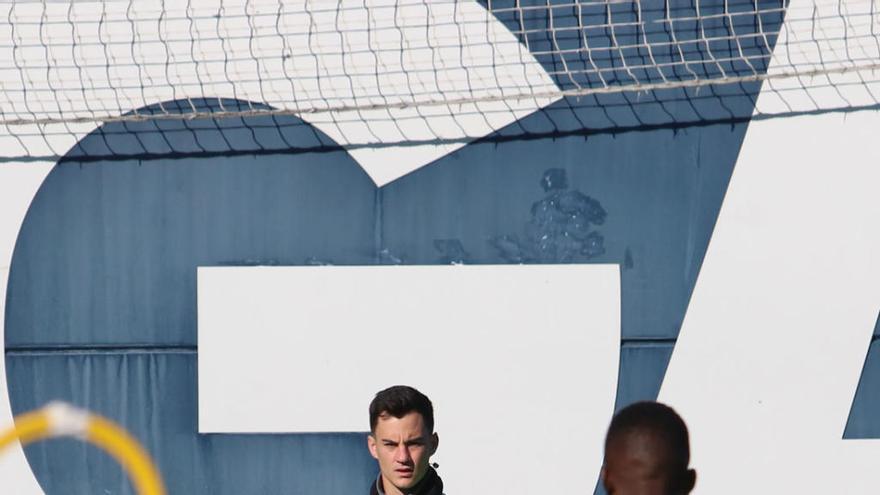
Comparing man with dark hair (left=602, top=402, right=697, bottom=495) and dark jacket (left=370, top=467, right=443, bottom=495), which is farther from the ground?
man with dark hair (left=602, top=402, right=697, bottom=495)

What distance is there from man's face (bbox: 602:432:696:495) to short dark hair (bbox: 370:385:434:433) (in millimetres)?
1598

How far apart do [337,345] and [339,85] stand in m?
1.07

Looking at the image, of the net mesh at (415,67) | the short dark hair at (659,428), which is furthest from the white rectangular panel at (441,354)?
the short dark hair at (659,428)

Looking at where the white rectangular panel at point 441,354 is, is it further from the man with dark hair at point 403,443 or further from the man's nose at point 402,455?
the man's nose at point 402,455

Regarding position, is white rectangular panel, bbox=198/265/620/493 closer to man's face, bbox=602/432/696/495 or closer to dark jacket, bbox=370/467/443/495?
dark jacket, bbox=370/467/443/495

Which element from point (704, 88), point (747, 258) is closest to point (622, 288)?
point (747, 258)

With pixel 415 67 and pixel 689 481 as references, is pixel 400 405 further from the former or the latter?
pixel 415 67

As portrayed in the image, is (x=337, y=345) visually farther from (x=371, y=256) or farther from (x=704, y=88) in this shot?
(x=704, y=88)

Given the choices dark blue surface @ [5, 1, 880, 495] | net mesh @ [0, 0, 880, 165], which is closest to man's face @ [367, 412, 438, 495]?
dark blue surface @ [5, 1, 880, 495]

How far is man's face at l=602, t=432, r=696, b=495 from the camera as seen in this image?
203cm

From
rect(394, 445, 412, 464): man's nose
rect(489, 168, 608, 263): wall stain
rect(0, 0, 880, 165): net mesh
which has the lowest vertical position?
rect(394, 445, 412, 464): man's nose

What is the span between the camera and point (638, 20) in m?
5.01

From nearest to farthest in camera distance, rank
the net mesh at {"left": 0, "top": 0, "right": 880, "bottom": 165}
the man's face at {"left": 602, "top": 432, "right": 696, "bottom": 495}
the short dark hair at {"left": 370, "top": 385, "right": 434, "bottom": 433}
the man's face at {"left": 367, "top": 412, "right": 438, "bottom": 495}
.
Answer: the man's face at {"left": 602, "top": 432, "right": 696, "bottom": 495}
the man's face at {"left": 367, "top": 412, "right": 438, "bottom": 495}
the short dark hair at {"left": 370, "top": 385, "right": 434, "bottom": 433}
the net mesh at {"left": 0, "top": 0, "right": 880, "bottom": 165}

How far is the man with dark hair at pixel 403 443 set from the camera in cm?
352
